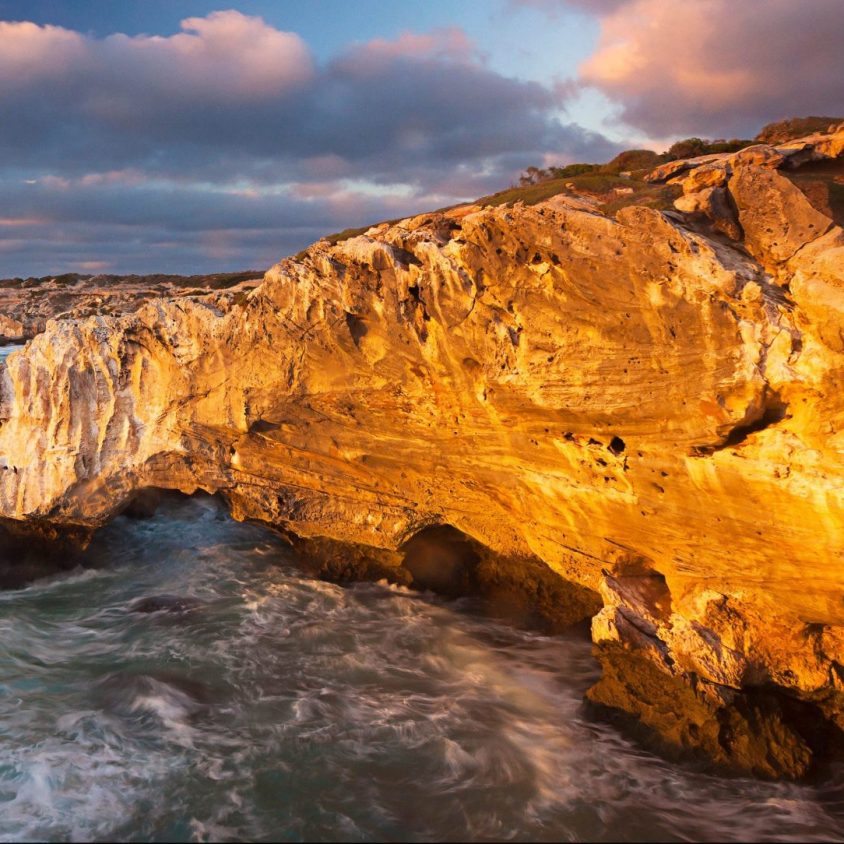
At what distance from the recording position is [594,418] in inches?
342

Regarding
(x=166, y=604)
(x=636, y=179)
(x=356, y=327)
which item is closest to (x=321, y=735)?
(x=166, y=604)

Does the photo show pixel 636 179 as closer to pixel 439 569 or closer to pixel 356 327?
pixel 356 327

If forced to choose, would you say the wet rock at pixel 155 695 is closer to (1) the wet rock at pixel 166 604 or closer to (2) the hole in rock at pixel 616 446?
(1) the wet rock at pixel 166 604

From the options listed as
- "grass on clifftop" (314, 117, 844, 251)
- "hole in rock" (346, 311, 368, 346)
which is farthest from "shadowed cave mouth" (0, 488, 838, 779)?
"grass on clifftop" (314, 117, 844, 251)

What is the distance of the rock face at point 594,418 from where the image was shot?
24.9 feet

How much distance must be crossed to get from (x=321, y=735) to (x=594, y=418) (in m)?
5.30

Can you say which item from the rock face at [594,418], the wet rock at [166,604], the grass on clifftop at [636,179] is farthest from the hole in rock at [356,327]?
the wet rock at [166,604]

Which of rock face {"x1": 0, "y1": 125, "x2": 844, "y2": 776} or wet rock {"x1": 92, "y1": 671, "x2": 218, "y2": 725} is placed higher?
rock face {"x1": 0, "y1": 125, "x2": 844, "y2": 776}

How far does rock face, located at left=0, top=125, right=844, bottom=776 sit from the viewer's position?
7.60 metres

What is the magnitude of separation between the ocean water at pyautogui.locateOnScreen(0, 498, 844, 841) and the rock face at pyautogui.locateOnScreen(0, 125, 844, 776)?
3.15 feet

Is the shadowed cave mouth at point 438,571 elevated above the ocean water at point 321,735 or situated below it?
above

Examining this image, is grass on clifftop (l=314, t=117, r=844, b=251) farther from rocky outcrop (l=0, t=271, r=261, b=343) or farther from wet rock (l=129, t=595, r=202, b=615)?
rocky outcrop (l=0, t=271, r=261, b=343)

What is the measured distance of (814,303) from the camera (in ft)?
23.1

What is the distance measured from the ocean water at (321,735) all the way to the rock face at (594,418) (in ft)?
3.15
